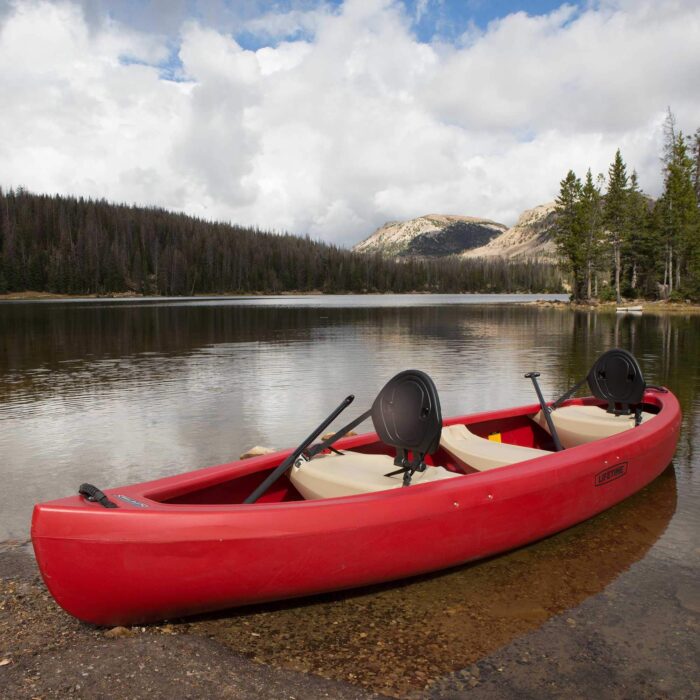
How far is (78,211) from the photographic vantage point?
574 ft

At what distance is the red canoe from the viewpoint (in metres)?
4.45

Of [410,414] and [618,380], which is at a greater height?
[410,414]

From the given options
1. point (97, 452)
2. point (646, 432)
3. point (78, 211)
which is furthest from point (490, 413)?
point (78, 211)

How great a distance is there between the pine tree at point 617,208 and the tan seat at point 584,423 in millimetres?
58782

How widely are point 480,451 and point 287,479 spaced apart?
2319 mm

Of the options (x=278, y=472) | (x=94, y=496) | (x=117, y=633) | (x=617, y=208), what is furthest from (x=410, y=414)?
(x=617, y=208)

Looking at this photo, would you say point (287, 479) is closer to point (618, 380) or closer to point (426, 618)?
point (426, 618)

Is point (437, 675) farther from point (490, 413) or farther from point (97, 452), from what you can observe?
point (97, 452)

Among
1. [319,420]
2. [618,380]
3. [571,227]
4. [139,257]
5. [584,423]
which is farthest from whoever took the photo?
[139,257]

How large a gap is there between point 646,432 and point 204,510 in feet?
18.4

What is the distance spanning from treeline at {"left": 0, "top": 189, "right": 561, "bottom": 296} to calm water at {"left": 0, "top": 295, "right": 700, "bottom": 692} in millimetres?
123265

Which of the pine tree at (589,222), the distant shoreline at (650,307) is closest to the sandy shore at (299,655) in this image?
the distant shoreline at (650,307)

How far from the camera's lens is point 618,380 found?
9164mm

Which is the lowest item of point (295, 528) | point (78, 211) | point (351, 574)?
point (351, 574)
